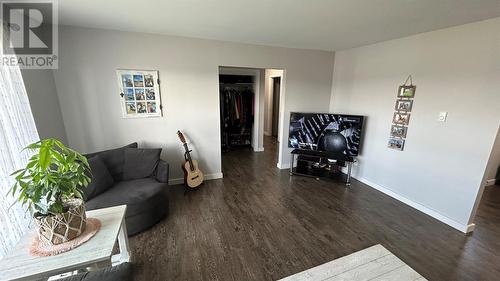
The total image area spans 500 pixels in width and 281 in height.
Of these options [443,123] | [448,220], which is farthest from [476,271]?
[443,123]

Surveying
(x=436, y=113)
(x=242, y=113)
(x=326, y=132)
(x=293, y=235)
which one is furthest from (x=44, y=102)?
(x=436, y=113)

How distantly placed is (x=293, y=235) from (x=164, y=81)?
2.76 meters

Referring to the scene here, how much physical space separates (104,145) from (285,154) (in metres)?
3.14

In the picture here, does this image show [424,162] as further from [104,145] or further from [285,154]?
[104,145]

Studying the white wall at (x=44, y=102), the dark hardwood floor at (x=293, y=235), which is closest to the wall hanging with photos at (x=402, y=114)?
the dark hardwood floor at (x=293, y=235)

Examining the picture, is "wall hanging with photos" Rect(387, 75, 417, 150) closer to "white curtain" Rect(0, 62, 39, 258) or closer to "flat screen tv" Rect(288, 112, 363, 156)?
"flat screen tv" Rect(288, 112, 363, 156)

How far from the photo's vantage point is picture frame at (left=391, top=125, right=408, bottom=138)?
294 cm

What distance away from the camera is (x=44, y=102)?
89.6 inches

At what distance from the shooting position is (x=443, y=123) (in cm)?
250

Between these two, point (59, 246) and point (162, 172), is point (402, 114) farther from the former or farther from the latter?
point (59, 246)

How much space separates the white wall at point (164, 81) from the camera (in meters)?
2.64

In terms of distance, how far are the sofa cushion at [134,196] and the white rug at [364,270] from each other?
5.43 ft

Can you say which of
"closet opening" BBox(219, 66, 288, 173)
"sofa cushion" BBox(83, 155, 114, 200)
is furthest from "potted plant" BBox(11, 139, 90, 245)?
"closet opening" BBox(219, 66, 288, 173)

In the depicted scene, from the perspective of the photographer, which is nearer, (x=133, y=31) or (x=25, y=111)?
(x=25, y=111)
